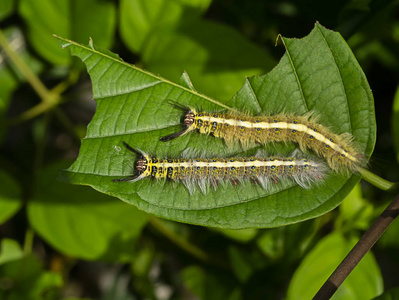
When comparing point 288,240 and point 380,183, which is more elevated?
point 380,183

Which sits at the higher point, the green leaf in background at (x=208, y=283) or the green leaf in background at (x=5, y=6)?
the green leaf in background at (x=5, y=6)

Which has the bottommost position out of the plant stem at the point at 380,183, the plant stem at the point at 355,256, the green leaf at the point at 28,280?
the green leaf at the point at 28,280

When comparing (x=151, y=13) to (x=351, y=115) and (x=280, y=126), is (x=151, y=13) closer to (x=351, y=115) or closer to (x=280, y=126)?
(x=280, y=126)

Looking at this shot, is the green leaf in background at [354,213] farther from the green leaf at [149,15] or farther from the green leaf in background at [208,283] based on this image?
the green leaf at [149,15]

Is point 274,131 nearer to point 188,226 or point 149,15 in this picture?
point 149,15

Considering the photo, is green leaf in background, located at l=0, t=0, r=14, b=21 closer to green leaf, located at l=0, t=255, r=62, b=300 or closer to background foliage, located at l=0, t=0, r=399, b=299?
background foliage, located at l=0, t=0, r=399, b=299

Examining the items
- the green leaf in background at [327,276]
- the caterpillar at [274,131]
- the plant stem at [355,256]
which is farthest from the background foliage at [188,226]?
the plant stem at [355,256]

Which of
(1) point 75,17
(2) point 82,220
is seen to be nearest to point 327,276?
(2) point 82,220
